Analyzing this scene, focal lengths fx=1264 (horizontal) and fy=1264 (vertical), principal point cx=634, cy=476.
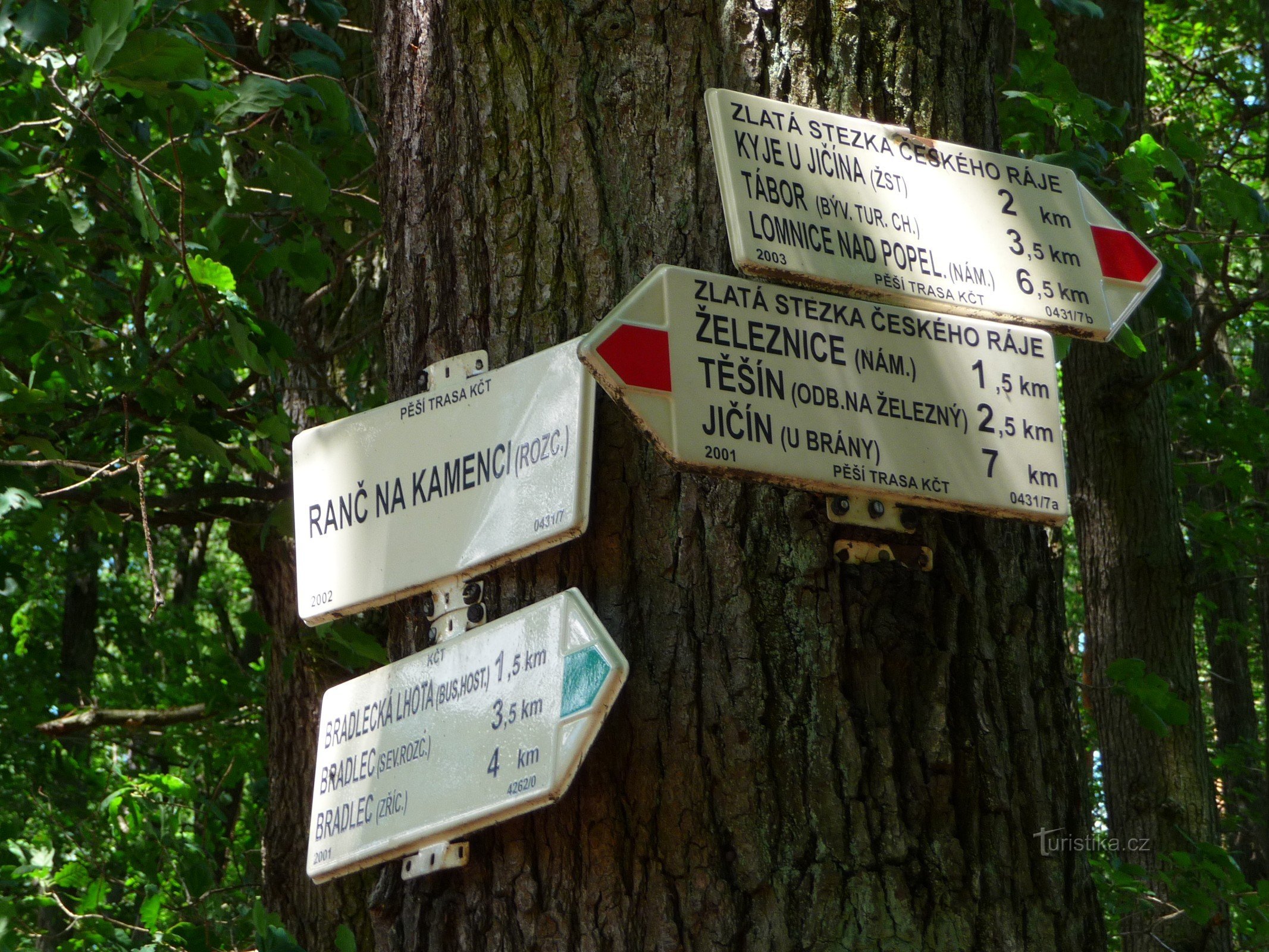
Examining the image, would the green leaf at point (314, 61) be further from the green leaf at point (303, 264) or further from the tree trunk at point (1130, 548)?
the tree trunk at point (1130, 548)

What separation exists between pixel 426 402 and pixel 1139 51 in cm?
664

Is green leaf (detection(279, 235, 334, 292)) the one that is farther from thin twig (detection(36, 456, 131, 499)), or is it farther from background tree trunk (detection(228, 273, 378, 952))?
background tree trunk (detection(228, 273, 378, 952))

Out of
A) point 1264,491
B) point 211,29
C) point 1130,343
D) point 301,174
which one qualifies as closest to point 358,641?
point 301,174

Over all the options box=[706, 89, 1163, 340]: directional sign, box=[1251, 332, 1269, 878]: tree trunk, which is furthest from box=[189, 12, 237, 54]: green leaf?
box=[1251, 332, 1269, 878]: tree trunk

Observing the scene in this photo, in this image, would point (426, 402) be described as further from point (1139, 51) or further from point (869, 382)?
point (1139, 51)

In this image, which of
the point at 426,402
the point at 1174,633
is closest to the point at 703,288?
the point at 426,402

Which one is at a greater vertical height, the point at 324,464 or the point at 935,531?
the point at 324,464

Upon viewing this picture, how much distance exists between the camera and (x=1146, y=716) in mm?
3795

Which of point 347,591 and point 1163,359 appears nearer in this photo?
point 347,591

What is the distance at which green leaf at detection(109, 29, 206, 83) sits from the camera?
235 centimetres

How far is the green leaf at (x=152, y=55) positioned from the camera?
2.35 metres

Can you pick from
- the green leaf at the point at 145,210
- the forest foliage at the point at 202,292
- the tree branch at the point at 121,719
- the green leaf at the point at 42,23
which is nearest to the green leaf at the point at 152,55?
the forest foliage at the point at 202,292

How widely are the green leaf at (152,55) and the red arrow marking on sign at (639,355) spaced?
1351 mm

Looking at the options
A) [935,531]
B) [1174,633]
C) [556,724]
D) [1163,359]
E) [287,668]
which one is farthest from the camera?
[1163,359]
